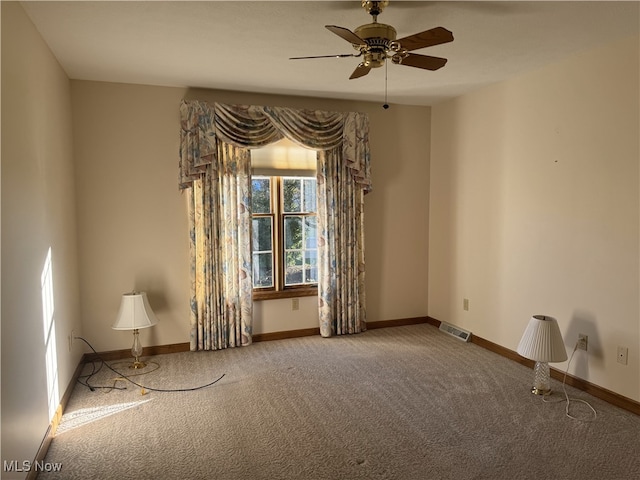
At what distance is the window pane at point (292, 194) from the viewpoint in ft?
15.3

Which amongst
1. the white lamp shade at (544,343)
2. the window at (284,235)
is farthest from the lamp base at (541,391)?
the window at (284,235)

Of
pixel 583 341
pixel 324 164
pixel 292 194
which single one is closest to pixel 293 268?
pixel 292 194

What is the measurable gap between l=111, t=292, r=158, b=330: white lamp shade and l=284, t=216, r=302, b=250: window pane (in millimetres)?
1504

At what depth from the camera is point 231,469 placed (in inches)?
95.1

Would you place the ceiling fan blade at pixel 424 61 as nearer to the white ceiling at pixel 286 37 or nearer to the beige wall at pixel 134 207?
the white ceiling at pixel 286 37

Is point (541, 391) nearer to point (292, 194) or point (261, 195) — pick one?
point (292, 194)

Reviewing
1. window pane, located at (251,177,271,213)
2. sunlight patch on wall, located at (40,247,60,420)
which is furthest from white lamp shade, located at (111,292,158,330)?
window pane, located at (251,177,271,213)

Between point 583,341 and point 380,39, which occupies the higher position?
point 380,39

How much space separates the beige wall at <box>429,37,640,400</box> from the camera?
3.05m

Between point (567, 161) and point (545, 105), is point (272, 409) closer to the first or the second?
point (567, 161)

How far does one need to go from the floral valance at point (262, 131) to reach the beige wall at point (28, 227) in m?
1.03

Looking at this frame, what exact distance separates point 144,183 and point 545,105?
3.47m

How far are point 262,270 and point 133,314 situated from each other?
132 cm

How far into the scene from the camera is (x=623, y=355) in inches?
121
